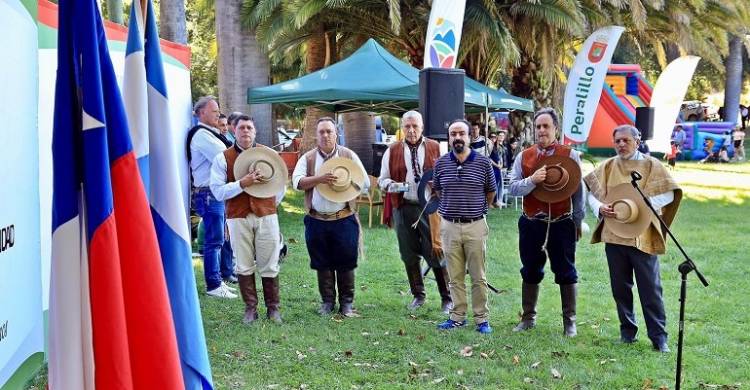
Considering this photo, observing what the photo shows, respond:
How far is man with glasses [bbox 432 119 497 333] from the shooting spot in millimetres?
6582

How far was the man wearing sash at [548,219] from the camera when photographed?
20.8ft

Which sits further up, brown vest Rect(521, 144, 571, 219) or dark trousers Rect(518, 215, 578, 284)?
brown vest Rect(521, 144, 571, 219)

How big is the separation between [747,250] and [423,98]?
559cm

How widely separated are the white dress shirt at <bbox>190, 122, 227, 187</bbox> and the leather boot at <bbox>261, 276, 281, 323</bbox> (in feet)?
3.94

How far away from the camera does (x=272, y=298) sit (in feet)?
23.3

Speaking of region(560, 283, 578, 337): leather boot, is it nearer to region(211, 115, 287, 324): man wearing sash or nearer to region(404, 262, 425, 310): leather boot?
region(404, 262, 425, 310): leather boot

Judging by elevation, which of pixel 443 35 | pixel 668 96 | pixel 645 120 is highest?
pixel 443 35

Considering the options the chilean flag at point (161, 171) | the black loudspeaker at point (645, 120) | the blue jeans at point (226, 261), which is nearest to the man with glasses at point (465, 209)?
the blue jeans at point (226, 261)

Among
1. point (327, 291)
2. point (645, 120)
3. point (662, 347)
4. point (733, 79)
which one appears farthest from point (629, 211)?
point (733, 79)

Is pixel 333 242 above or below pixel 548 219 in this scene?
below

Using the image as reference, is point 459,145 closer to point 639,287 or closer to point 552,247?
point 552,247

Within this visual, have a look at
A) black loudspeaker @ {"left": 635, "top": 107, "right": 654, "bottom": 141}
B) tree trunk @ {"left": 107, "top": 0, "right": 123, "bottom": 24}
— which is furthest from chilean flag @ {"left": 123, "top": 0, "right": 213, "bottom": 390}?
black loudspeaker @ {"left": 635, "top": 107, "right": 654, "bottom": 141}

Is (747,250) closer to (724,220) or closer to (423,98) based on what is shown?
(724,220)

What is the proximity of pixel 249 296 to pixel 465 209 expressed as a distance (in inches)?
80.3
